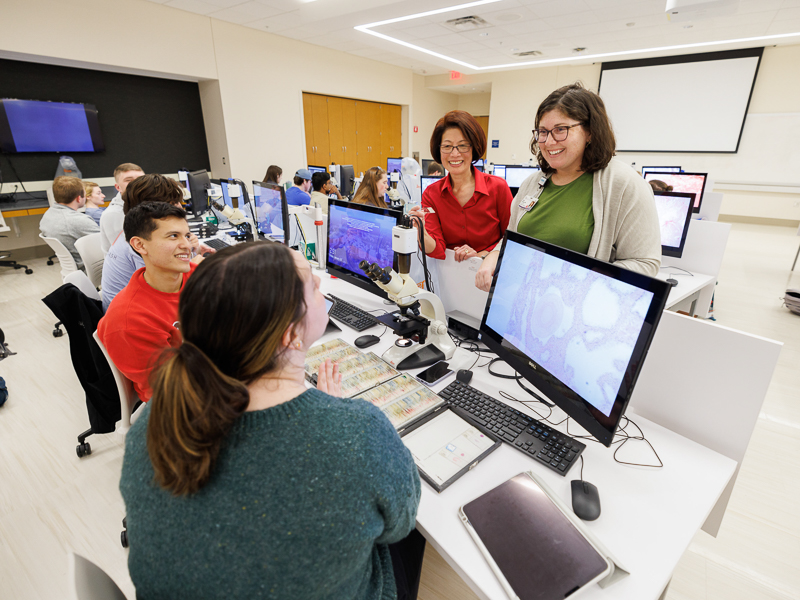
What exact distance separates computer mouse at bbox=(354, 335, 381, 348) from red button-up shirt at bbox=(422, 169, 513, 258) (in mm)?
670

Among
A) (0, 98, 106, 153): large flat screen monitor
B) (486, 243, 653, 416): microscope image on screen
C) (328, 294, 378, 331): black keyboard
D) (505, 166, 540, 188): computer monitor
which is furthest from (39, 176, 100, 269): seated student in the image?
(505, 166, 540, 188): computer monitor

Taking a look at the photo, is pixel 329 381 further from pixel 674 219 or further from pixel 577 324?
pixel 674 219

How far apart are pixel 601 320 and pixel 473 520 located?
0.49 m

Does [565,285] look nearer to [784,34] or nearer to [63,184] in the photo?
[63,184]

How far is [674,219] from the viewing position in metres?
2.63

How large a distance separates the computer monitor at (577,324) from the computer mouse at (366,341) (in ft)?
1.57

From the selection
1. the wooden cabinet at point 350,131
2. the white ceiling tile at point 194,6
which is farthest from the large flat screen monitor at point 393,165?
the white ceiling tile at point 194,6

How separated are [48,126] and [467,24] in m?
5.73

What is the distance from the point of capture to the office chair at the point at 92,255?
98.6 inches

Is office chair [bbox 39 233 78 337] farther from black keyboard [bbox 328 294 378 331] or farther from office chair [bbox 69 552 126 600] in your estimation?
office chair [bbox 69 552 126 600]

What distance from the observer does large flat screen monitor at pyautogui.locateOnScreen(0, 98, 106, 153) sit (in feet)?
15.9

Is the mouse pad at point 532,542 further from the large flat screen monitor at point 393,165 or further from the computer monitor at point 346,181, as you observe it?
the large flat screen monitor at point 393,165

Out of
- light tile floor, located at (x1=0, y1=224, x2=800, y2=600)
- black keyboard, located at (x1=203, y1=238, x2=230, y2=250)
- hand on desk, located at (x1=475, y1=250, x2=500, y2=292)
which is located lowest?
light tile floor, located at (x1=0, y1=224, x2=800, y2=600)

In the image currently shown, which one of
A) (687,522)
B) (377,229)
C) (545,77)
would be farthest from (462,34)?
(687,522)
